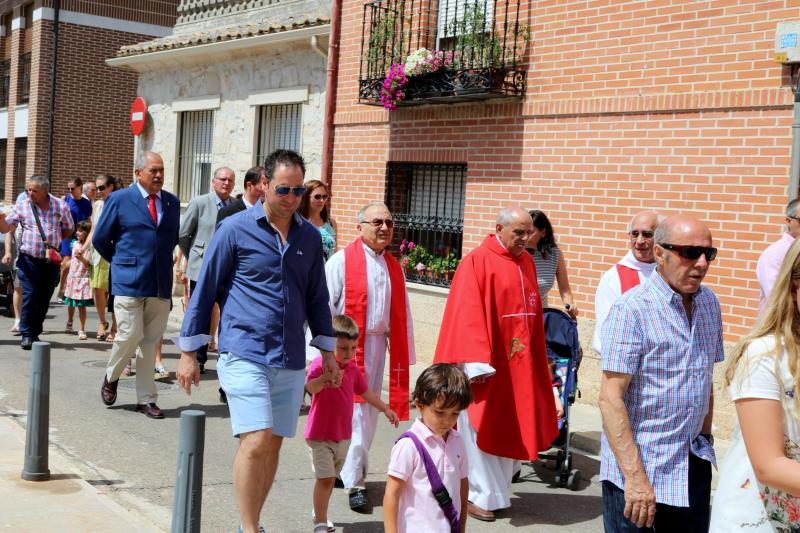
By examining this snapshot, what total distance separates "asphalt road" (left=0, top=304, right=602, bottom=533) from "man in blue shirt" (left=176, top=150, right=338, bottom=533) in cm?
83

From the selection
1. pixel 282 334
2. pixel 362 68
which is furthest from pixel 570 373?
pixel 362 68

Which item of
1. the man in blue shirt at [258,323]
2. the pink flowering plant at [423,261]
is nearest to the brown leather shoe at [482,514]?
the man in blue shirt at [258,323]

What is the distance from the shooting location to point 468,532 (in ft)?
18.5

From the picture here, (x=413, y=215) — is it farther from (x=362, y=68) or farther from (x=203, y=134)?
(x=203, y=134)


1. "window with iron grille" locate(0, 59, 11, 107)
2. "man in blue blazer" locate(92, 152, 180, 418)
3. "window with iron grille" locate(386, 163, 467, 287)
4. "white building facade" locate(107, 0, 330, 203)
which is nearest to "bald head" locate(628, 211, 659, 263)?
"man in blue blazer" locate(92, 152, 180, 418)

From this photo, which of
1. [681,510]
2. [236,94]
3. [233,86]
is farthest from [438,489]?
[233,86]

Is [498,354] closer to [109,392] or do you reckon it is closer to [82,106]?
[109,392]

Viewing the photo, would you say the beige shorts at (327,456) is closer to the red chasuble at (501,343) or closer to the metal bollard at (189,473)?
the red chasuble at (501,343)

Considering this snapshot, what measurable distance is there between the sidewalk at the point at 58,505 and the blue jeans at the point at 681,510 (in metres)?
2.54

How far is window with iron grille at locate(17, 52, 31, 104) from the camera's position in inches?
1030

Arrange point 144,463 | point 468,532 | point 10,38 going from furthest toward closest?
1. point 10,38
2. point 144,463
3. point 468,532

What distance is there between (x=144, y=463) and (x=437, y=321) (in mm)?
5436

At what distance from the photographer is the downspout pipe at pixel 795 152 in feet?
26.1

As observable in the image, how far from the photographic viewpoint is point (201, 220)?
387 inches
